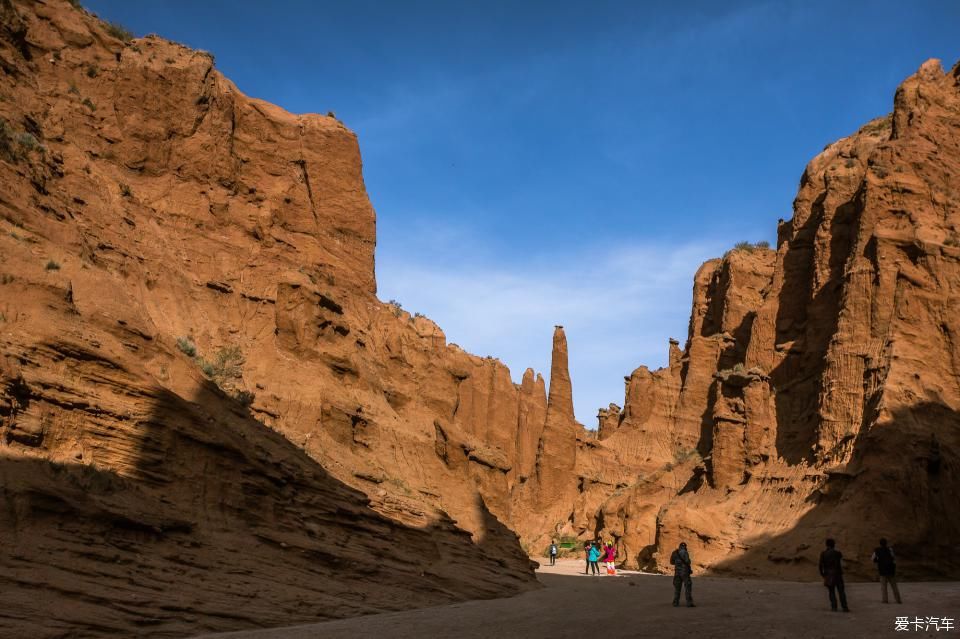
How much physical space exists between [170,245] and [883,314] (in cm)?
3162

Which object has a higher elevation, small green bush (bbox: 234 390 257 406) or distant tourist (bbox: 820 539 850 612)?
small green bush (bbox: 234 390 257 406)

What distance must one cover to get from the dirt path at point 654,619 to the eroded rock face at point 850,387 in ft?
38.2

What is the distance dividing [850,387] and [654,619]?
2620cm

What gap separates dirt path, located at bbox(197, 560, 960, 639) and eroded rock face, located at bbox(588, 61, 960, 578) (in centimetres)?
1164

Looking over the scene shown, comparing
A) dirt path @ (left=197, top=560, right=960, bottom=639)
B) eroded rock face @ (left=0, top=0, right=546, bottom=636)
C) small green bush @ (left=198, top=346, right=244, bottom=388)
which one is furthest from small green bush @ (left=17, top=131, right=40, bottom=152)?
dirt path @ (left=197, top=560, right=960, bottom=639)

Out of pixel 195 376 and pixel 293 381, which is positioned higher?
pixel 293 381

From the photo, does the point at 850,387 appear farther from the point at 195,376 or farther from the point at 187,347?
the point at 195,376

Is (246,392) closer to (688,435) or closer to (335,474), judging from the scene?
(335,474)

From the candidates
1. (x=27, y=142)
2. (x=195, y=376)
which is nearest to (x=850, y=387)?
(x=195, y=376)

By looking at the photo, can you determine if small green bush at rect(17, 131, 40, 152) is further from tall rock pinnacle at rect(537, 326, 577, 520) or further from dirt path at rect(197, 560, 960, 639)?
tall rock pinnacle at rect(537, 326, 577, 520)

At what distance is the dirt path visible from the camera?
13.9 metres

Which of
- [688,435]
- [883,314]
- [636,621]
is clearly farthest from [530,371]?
[636,621]

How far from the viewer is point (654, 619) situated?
16.5m

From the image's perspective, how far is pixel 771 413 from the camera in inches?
1788
